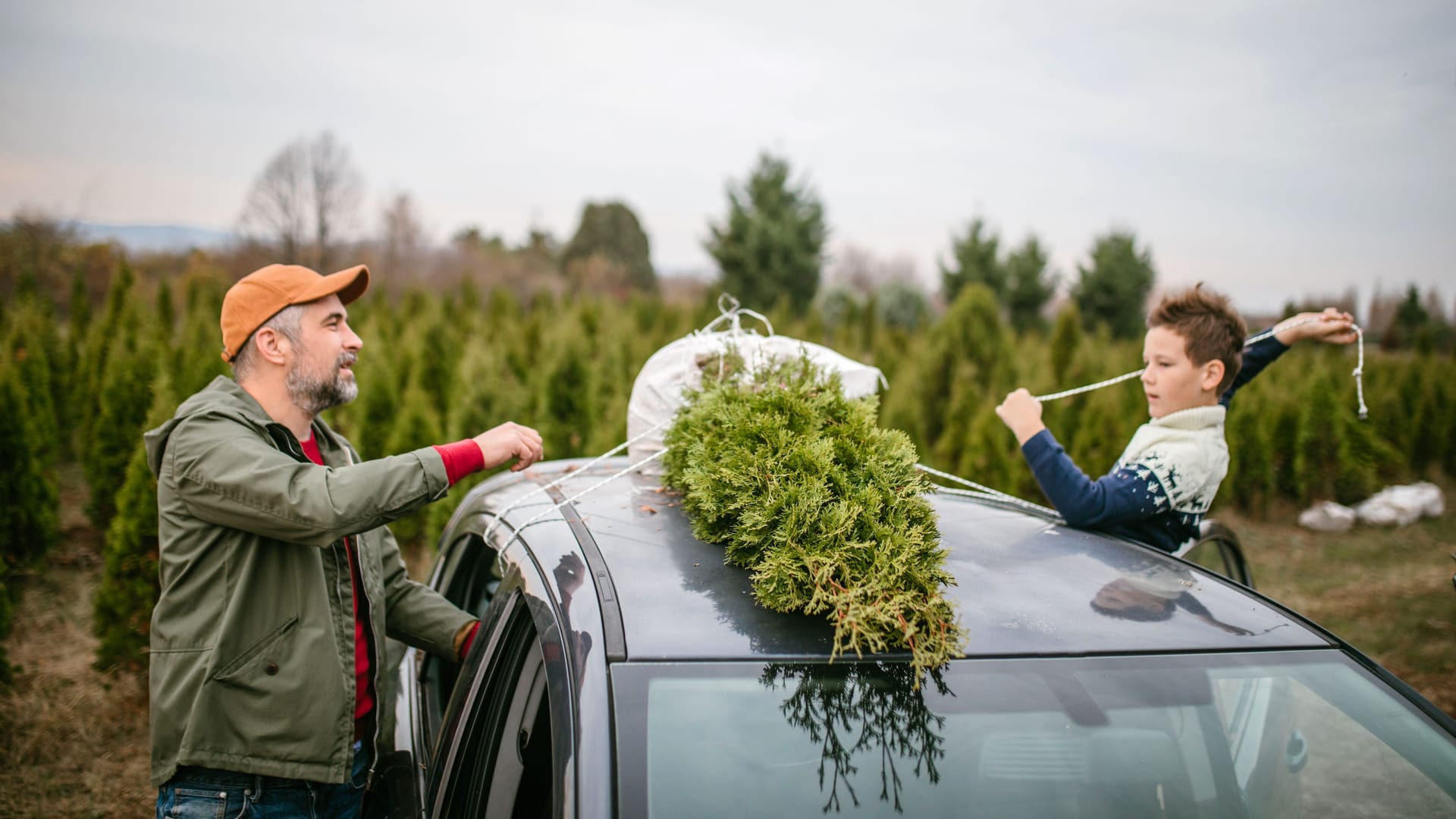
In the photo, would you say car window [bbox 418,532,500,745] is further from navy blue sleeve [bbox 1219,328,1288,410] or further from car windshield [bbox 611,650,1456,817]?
navy blue sleeve [bbox 1219,328,1288,410]

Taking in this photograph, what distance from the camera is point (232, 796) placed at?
1988mm

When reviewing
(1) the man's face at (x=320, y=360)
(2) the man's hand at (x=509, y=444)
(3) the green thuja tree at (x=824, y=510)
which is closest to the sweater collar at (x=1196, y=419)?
(3) the green thuja tree at (x=824, y=510)

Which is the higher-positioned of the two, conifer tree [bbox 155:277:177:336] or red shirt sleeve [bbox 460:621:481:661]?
conifer tree [bbox 155:277:177:336]

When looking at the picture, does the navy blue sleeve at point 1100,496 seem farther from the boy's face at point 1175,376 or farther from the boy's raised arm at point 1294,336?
the boy's raised arm at point 1294,336

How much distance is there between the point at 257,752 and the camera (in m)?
1.98

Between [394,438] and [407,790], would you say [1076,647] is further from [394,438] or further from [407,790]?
[394,438]

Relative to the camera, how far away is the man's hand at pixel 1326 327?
2.83m

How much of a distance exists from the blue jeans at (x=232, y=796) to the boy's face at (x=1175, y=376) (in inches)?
101

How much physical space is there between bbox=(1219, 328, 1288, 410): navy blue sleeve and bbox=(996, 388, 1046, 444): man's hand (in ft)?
2.58

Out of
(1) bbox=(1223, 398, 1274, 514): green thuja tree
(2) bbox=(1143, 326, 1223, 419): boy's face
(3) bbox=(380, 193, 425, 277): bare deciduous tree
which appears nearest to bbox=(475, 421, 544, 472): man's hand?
(2) bbox=(1143, 326, 1223, 419): boy's face

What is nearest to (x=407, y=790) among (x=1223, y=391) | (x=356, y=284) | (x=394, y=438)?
(x=356, y=284)

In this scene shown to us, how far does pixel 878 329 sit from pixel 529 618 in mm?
14342

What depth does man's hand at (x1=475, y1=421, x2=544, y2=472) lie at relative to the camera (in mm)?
2115

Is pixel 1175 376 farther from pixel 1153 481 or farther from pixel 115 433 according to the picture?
pixel 115 433
